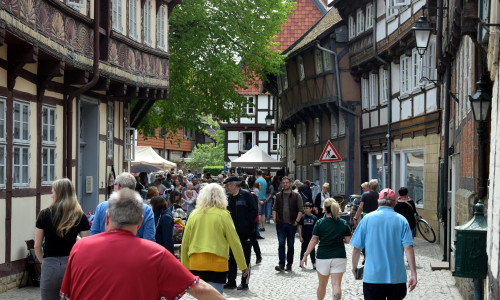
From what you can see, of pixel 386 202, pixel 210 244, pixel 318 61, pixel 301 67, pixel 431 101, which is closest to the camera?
pixel 386 202

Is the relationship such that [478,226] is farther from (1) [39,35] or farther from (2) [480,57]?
(1) [39,35]

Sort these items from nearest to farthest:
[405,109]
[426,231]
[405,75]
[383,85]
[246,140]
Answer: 1. [426,231]
2. [405,75]
3. [405,109]
4. [383,85]
5. [246,140]

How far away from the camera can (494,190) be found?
8148 millimetres

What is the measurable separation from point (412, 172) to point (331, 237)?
1448 centimetres

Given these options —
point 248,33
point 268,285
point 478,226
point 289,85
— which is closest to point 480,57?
point 478,226

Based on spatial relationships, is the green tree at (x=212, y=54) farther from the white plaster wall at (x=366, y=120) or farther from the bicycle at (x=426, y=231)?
the bicycle at (x=426, y=231)

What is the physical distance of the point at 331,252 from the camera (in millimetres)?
10758

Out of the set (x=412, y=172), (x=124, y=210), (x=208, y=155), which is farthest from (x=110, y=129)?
(x=208, y=155)

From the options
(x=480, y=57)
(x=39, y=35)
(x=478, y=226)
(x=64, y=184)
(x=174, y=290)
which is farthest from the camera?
(x=39, y=35)

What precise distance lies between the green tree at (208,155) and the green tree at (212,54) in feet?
192

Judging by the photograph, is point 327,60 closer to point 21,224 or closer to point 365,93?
point 365,93

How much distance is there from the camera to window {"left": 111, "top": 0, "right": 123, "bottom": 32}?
61.6 feet

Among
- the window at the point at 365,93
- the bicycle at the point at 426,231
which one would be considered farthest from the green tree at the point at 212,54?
the bicycle at the point at 426,231

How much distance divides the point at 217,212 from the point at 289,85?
3243cm
